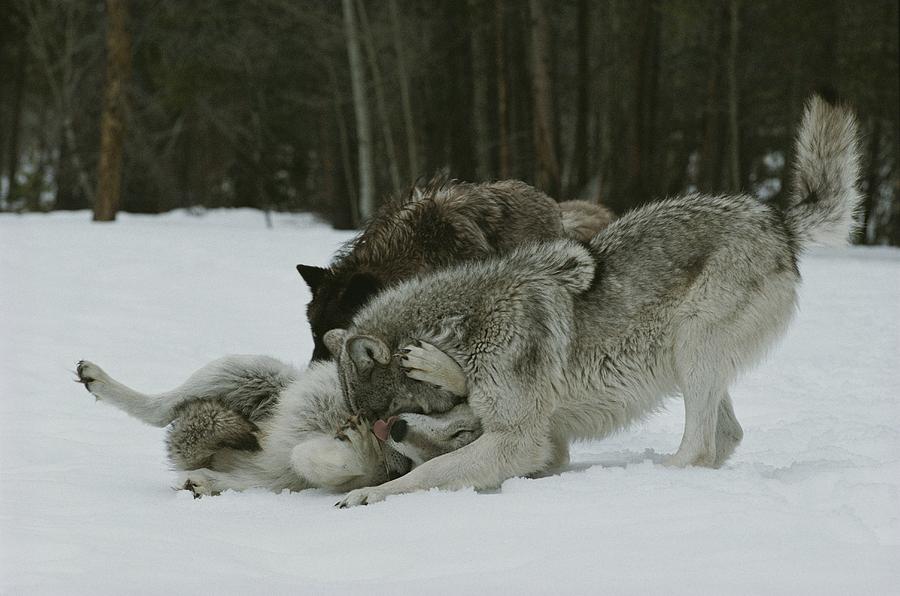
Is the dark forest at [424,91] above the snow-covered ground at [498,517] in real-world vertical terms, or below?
above

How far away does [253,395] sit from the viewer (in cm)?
538

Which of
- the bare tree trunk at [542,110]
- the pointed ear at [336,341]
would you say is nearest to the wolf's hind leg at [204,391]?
the pointed ear at [336,341]

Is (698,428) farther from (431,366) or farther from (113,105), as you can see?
(113,105)

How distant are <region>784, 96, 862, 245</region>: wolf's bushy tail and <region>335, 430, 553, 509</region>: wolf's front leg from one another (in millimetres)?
1819

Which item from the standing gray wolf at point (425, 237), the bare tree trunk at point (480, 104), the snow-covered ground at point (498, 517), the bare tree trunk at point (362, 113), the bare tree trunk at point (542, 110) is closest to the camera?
the snow-covered ground at point (498, 517)

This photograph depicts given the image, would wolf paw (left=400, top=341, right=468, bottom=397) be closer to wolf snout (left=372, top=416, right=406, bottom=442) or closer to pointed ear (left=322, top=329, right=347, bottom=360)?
wolf snout (left=372, top=416, right=406, bottom=442)

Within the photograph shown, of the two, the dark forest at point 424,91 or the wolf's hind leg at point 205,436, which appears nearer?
the wolf's hind leg at point 205,436

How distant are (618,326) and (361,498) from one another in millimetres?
1534

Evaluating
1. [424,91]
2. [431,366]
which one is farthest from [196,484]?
[424,91]

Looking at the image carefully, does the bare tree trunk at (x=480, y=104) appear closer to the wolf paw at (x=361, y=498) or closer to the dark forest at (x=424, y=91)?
the dark forest at (x=424, y=91)

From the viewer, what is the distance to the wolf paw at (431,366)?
15.1 ft

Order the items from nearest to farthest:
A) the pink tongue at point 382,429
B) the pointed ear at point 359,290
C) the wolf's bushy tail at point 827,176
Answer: the pink tongue at point 382,429, the wolf's bushy tail at point 827,176, the pointed ear at point 359,290

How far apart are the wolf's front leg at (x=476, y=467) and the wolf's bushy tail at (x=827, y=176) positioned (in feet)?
5.97

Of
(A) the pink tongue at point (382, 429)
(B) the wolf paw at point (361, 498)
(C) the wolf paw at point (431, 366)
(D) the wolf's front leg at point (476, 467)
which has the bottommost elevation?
(B) the wolf paw at point (361, 498)
